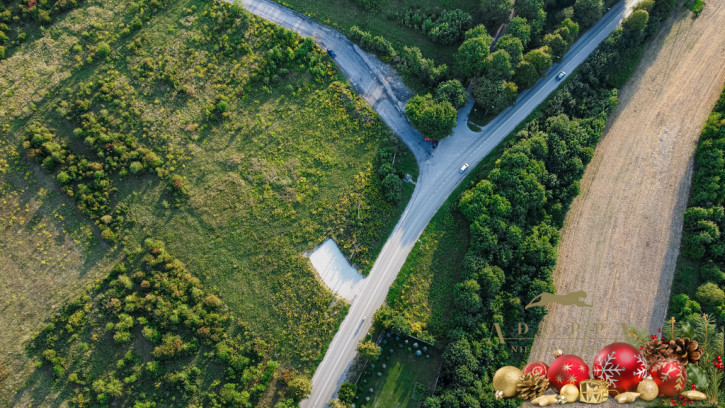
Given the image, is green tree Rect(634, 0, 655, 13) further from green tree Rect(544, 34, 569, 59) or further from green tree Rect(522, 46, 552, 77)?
green tree Rect(522, 46, 552, 77)

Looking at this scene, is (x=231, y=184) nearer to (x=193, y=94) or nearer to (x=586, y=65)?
(x=193, y=94)

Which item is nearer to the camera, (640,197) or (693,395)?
(693,395)

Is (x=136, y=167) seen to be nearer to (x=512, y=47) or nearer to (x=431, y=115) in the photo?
(x=431, y=115)

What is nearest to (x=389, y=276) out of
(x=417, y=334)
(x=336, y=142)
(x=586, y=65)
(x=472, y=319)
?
(x=417, y=334)

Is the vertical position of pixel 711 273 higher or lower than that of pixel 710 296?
higher

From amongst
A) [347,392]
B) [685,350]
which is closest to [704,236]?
[685,350]

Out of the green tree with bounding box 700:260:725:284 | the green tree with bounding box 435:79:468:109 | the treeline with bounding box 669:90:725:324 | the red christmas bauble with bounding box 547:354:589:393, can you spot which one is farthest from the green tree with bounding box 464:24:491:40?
the red christmas bauble with bounding box 547:354:589:393
